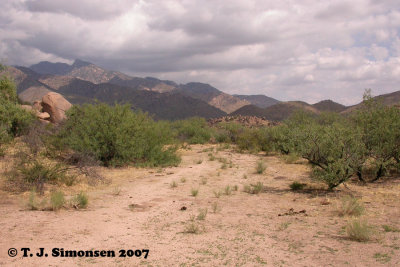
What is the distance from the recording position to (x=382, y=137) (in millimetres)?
13641

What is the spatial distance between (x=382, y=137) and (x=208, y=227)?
10102 millimetres

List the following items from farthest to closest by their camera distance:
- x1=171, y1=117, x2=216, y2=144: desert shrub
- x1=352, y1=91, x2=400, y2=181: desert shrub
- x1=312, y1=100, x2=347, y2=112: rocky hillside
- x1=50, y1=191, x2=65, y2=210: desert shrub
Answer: x1=312, y1=100, x2=347, y2=112: rocky hillside → x1=171, y1=117, x2=216, y2=144: desert shrub → x1=352, y1=91, x2=400, y2=181: desert shrub → x1=50, y1=191, x2=65, y2=210: desert shrub

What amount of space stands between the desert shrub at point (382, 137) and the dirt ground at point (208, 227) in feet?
3.40

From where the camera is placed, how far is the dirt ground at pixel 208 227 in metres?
5.61

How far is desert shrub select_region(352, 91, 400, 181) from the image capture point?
42.6 feet

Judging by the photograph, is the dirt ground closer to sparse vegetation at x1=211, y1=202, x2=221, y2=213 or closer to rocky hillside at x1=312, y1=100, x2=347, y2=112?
sparse vegetation at x1=211, y1=202, x2=221, y2=213

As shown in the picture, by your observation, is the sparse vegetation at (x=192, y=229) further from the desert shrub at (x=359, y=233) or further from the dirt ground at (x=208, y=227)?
the desert shrub at (x=359, y=233)

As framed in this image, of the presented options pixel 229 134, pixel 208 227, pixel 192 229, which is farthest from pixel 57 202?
pixel 229 134

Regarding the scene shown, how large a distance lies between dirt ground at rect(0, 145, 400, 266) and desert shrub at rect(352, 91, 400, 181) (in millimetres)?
1037

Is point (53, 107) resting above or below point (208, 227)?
above

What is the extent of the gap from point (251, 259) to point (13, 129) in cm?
2278

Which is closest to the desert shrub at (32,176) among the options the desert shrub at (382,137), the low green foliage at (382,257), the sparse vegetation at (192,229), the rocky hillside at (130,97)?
the sparse vegetation at (192,229)

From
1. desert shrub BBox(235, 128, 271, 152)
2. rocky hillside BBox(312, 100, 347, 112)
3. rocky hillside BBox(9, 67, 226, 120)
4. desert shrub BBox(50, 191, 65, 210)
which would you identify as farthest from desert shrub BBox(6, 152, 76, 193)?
rocky hillside BBox(9, 67, 226, 120)

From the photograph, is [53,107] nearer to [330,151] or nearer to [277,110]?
[330,151]
